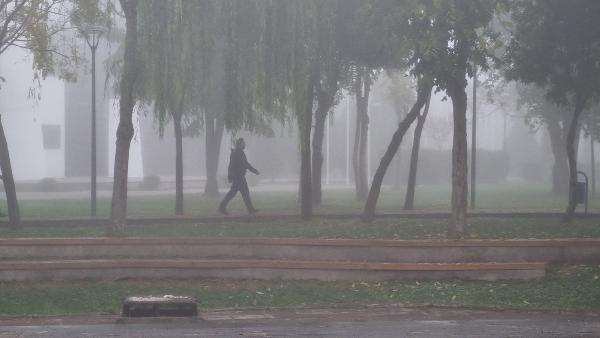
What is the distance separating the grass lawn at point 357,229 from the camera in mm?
15477

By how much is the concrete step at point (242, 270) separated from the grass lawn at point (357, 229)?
6.61ft

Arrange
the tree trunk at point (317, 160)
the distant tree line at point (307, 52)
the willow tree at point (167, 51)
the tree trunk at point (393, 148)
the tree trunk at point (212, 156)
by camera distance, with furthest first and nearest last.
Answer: the tree trunk at point (212, 156) < the tree trunk at point (317, 160) < the tree trunk at point (393, 148) < the willow tree at point (167, 51) < the distant tree line at point (307, 52)

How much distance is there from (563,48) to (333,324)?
30.6 ft

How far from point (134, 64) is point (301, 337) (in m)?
7.52

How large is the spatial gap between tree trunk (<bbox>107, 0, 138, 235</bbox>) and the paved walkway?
181 inches

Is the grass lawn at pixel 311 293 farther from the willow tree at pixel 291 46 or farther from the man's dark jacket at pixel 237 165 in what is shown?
the man's dark jacket at pixel 237 165

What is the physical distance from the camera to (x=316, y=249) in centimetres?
1375

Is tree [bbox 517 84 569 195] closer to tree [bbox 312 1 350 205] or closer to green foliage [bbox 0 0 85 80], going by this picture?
tree [bbox 312 1 350 205]

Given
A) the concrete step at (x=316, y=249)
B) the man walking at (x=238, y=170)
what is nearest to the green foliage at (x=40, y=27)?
the man walking at (x=238, y=170)

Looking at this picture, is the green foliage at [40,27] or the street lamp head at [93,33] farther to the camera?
the street lamp head at [93,33]

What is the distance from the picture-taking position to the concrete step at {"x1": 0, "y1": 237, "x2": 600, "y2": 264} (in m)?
13.4

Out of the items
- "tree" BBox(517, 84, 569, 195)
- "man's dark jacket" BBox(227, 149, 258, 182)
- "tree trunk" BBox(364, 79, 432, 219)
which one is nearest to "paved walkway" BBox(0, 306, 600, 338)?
"tree trunk" BBox(364, 79, 432, 219)

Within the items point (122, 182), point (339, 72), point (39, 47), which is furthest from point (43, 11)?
point (339, 72)

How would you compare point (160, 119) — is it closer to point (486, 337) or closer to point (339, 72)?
point (339, 72)
